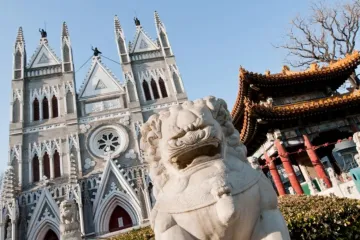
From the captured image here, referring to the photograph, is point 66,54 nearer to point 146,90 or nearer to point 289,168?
point 146,90

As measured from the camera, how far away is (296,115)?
28.9 feet

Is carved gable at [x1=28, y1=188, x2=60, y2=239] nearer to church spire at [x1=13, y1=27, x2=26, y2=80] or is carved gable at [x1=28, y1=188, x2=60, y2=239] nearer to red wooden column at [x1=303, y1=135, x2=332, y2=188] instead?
church spire at [x1=13, y1=27, x2=26, y2=80]

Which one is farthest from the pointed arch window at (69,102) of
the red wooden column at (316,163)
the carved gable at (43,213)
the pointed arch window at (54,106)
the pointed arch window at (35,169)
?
the red wooden column at (316,163)

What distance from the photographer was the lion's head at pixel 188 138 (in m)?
2.00

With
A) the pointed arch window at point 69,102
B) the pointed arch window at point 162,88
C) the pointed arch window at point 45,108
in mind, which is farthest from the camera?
the pointed arch window at point 162,88

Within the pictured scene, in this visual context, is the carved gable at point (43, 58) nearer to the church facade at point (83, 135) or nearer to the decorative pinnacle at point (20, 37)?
the church facade at point (83, 135)

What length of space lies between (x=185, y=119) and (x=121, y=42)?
22877 mm

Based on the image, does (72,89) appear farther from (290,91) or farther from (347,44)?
(347,44)

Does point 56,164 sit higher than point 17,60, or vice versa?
point 17,60

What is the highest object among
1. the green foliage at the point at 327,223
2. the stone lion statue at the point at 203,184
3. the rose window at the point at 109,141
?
the rose window at the point at 109,141

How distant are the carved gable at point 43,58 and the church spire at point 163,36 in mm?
8909

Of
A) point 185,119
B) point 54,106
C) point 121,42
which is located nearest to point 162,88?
point 121,42

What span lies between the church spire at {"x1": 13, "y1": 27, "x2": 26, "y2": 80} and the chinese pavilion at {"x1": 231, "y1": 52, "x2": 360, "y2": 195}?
60.3 ft

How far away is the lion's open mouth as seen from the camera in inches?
79.2
